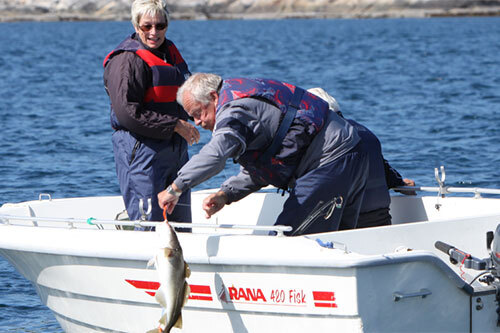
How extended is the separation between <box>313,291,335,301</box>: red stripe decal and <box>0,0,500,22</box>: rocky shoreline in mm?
74278

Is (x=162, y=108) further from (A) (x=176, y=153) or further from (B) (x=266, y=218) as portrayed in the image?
(B) (x=266, y=218)

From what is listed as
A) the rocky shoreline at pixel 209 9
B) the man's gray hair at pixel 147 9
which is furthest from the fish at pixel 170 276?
the rocky shoreline at pixel 209 9

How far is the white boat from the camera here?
16.1ft

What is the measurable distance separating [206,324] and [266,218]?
1.88 meters

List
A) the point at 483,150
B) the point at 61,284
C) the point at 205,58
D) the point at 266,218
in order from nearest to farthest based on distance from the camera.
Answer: the point at 61,284 < the point at 266,218 < the point at 483,150 < the point at 205,58

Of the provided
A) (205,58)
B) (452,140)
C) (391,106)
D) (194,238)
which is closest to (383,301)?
(194,238)

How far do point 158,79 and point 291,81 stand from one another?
69.6ft

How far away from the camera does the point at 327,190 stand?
5.32m

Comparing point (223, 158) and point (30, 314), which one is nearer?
point (223, 158)

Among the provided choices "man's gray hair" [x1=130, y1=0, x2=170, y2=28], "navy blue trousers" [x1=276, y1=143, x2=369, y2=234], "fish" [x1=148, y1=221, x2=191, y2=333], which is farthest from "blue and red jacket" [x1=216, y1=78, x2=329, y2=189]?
"man's gray hair" [x1=130, y1=0, x2=170, y2=28]

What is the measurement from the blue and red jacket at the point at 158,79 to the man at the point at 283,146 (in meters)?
0.68

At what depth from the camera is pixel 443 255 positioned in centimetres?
593

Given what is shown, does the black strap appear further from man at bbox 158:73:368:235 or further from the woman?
the woman

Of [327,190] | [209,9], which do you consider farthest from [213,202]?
[209,9]
